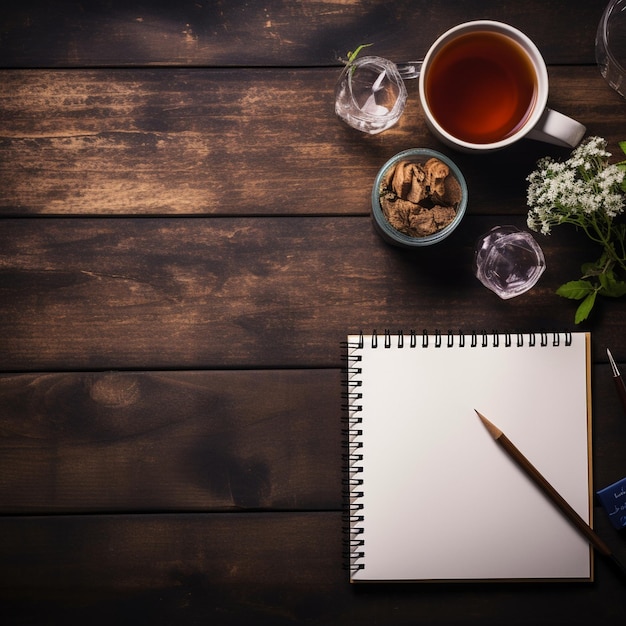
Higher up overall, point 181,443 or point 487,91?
point 487,91

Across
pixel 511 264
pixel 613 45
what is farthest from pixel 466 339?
pixel 613 45

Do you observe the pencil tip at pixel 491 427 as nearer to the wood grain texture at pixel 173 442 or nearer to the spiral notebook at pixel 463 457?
the spiral notebook at pixel 463 457

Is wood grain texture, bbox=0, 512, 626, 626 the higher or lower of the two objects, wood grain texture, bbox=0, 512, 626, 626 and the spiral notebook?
the lower

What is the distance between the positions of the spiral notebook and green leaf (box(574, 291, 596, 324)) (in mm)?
37

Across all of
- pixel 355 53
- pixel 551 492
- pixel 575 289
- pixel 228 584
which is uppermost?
pixel 355 53

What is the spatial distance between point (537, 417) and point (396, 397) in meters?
0.19

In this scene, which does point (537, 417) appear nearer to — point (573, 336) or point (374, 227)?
point (573, 336)

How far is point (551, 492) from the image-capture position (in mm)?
838

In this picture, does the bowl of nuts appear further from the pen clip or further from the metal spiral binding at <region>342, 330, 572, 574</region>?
the pen clip

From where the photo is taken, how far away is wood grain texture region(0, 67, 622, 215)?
0.86m

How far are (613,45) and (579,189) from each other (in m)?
0.24

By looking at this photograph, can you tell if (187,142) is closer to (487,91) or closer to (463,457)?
(487,91)

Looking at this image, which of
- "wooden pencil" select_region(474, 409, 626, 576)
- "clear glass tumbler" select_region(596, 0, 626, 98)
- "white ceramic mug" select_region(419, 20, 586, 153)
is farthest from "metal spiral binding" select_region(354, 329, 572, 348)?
"clear glass tumbler" select_region(596, 0, 626, 98)

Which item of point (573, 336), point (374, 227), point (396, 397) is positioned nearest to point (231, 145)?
point (374, 227)
